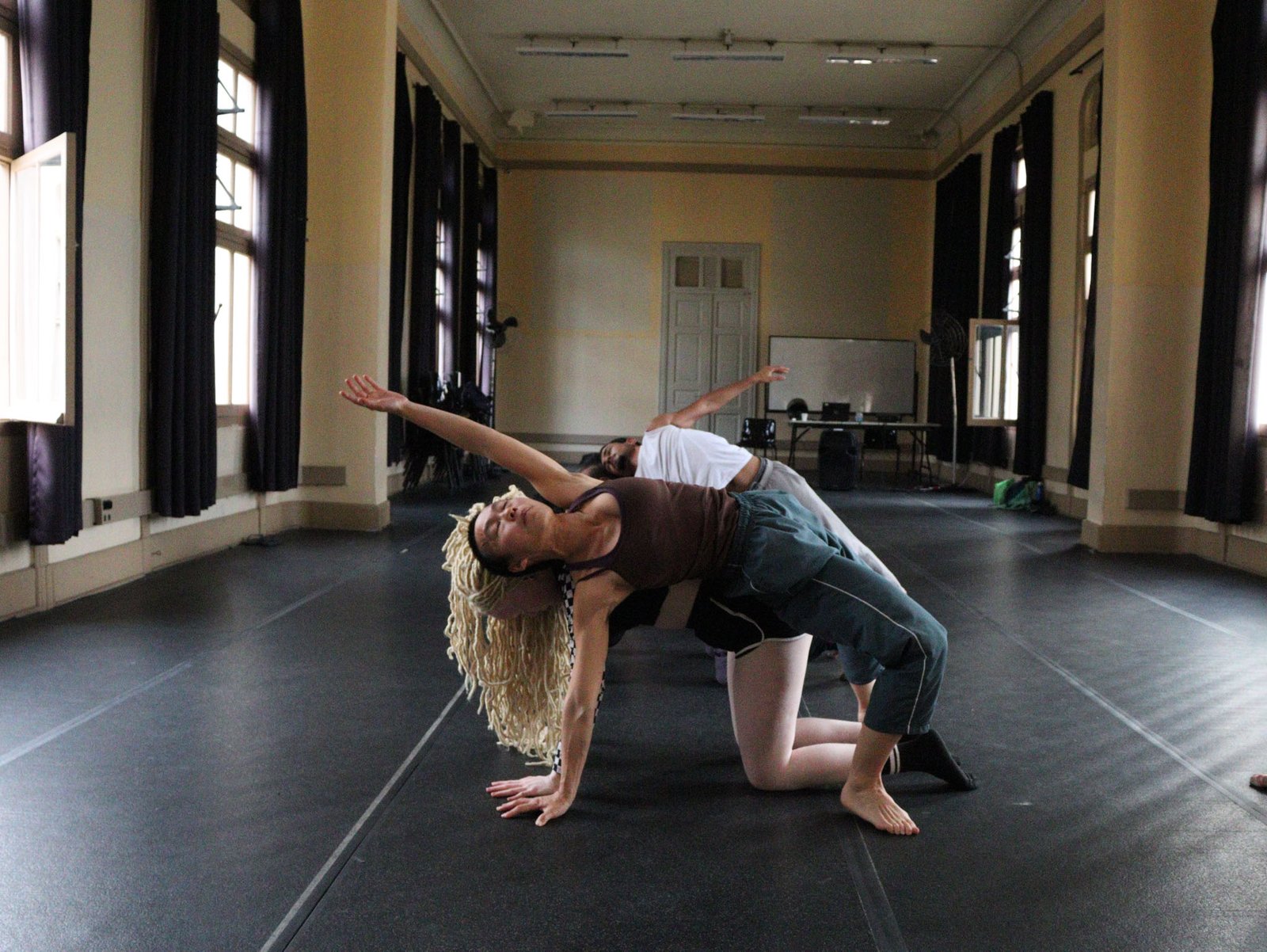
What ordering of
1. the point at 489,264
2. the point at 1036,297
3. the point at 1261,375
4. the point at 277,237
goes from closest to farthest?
the point at 1261,375, the point at 277,237, the point at 1036,297, the point at 489,264

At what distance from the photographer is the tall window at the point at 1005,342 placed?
1137 cm

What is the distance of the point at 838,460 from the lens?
12.4 metres

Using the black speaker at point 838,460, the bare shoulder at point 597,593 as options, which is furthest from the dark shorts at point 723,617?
the black speaker at point 838,460

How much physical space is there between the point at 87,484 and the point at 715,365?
11206 mm

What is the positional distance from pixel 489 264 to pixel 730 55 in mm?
4577

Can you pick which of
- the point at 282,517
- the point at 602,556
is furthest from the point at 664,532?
the point at 282,517

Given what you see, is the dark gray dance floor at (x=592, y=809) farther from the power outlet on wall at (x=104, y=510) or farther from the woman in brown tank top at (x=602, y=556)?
the power outlet on wall at (x=104, y=510)

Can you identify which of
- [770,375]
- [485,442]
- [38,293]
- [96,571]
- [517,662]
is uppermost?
[38,293]

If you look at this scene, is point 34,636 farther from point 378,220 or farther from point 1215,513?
point 1215,513

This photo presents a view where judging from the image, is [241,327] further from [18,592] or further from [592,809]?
[592,809]

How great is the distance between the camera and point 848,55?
37.9 feet

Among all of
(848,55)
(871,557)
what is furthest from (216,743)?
(848,55)

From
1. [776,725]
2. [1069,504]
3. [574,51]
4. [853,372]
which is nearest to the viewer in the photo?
[776,725]

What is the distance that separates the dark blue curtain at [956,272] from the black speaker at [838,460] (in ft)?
4.54
